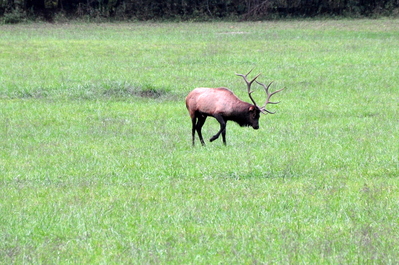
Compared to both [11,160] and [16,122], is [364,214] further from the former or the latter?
[16,122]

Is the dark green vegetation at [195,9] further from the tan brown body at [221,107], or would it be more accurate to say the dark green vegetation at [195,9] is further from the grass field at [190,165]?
the tan brown body at [221,107]

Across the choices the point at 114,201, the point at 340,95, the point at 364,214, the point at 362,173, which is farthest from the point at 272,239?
the point at 340,95

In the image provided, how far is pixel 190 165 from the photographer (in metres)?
10.4

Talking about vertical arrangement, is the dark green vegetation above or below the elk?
below

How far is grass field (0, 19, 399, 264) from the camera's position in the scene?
21.7 ft

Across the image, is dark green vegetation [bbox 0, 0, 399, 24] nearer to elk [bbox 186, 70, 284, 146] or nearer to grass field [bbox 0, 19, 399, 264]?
grass field [bbox 0, 19, 399, 264]

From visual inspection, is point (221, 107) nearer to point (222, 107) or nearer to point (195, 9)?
point (222, 107)

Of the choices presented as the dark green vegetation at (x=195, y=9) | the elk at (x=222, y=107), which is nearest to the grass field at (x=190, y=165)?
the elk at (x=222, y=107)

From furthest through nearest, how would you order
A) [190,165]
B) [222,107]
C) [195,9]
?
1. [195,9]
2. [222,107]
3. [190,165]

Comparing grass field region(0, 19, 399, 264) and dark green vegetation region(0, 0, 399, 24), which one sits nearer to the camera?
grass field region(0, 19, 399, 264)

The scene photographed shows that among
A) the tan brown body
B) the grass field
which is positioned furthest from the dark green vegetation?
the tan brown body

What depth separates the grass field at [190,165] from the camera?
6602 mm

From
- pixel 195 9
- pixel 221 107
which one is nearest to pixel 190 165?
pixel 221 107

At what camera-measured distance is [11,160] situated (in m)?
10.9
